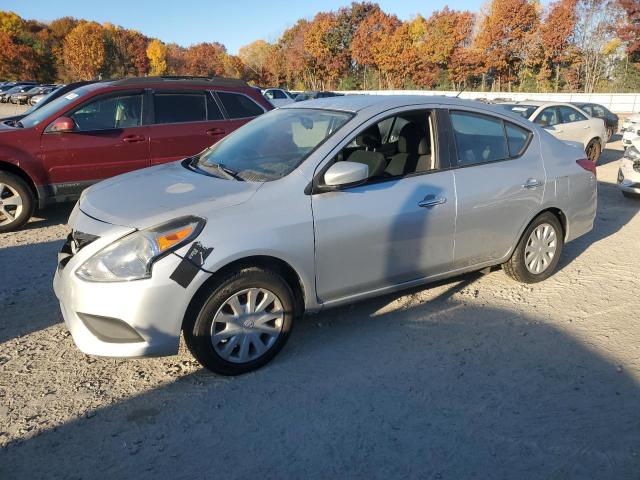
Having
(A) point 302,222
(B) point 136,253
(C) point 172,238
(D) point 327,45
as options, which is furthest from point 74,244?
(D) point 327,45

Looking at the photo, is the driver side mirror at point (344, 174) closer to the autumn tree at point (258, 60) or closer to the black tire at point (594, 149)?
the black tire at point (594, 149)

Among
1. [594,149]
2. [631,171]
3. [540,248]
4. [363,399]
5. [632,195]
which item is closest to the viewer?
[363,399]

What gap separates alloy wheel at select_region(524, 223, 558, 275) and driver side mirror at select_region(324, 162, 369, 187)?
83.1 inches

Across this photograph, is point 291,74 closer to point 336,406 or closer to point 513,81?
point 513,81

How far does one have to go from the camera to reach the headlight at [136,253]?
9.43 feet

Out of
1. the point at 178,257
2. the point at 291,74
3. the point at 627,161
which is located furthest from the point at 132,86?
the point at 291,74

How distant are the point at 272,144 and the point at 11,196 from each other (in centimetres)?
404

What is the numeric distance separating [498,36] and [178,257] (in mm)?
51203

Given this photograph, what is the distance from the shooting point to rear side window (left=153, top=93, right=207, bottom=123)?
6.93 metres

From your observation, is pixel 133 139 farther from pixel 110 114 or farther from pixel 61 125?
pixel 61 125

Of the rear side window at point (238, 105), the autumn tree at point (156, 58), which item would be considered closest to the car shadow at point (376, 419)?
the rear side window at point (238, 105)

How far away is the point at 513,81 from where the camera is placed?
49.1 meters

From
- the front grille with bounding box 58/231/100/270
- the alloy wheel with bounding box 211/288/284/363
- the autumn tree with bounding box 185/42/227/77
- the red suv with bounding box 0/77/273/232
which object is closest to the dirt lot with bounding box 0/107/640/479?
the alloy wheel with bounding box 211/288/284/363

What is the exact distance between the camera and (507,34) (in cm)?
4706
